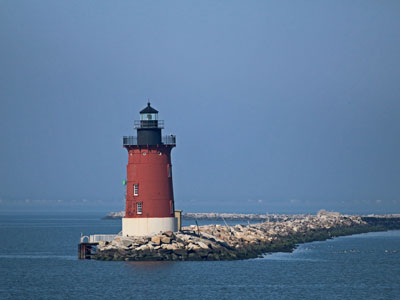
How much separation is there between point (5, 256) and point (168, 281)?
1895cm

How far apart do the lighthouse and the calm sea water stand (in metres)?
3.02

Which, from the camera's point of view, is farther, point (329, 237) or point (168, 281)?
point (329, 237)

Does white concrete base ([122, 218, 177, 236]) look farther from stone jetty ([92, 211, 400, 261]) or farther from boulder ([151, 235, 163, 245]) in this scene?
boulder ([151, 235, 163, 245])

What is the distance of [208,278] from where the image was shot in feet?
146

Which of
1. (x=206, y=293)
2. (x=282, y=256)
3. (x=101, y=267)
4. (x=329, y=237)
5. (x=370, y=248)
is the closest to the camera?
(x=206, y=293)

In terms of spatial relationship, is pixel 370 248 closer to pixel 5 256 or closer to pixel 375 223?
pixel 5 256

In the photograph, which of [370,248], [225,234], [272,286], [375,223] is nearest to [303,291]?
[272,286]

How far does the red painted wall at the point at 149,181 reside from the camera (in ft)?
165

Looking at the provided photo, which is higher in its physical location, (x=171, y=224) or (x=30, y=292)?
(x=171, y=224)

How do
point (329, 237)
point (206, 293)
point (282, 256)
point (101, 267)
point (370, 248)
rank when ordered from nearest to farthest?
point (206, 293), point (101, 267), point (282, 256), point (370, 248), point (329, 237)

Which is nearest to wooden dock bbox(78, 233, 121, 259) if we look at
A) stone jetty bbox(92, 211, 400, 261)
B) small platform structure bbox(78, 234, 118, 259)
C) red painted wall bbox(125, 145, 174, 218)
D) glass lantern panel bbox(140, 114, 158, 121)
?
small platform structure bbox(78, 234, 118, 259)

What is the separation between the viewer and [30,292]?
4178 cm

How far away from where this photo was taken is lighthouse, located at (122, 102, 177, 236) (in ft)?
166

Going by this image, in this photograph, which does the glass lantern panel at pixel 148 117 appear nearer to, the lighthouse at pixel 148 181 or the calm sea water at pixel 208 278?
the lighthouse at pixel 148 181
